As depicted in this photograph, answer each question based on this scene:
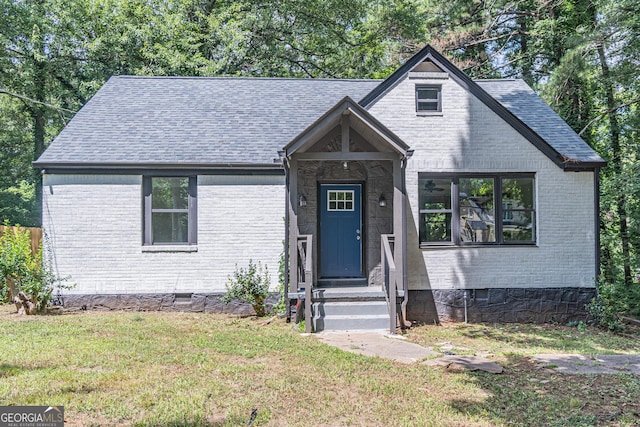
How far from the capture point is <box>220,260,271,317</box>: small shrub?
372 inches

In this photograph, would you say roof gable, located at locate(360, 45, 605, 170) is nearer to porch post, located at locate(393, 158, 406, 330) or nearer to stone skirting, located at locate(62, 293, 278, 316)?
porch post, located at locate(393, 158, 406, 330)

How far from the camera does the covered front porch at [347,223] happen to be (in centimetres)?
838

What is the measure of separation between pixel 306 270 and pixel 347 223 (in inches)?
88.1

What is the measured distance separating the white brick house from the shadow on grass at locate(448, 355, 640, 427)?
3756 millimetres

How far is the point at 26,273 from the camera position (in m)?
9.30


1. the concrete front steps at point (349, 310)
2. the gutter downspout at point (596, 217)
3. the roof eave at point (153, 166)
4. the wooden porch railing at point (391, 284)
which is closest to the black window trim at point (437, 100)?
the wooden porch railing at point (391, 284)

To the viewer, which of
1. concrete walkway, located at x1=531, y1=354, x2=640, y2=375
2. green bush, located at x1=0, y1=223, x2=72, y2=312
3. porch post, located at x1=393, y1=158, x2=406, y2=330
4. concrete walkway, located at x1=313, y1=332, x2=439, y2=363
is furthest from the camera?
green bush, located at x1=0, y1=223, x2=72, y2=312

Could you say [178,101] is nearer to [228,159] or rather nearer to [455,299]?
[228,159]

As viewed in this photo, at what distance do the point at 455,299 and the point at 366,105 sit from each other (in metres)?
4.71

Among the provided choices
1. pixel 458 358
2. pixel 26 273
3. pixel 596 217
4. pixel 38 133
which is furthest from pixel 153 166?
pixel 38 133

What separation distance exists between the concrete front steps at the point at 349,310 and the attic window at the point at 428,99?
14.0 feet

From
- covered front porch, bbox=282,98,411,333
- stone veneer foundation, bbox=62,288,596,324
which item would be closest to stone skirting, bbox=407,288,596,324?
stone veneer foundation, bbox=62,288,596,324

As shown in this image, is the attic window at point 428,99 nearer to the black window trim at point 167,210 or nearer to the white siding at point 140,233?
the white siding at point 140,233

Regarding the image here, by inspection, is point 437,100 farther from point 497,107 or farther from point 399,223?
point 399,223
